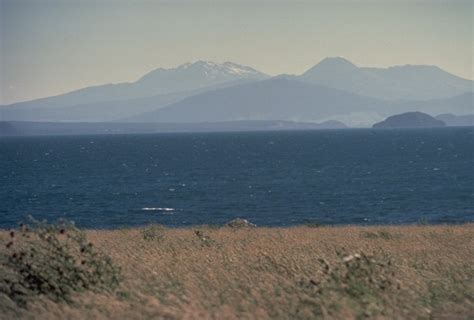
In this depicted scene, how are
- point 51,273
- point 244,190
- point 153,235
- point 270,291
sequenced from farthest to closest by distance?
1. point 244,190
2. point 153,235
3. point 270,291
4. point 51,273

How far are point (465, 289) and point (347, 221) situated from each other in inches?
1730

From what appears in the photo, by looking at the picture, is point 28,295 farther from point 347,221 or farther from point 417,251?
point 347,221

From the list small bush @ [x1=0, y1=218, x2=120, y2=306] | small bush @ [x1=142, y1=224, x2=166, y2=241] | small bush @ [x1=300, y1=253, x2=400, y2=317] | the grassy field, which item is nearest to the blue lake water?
small bush @ [x1=142, y1=224, x2=166, y2=241]

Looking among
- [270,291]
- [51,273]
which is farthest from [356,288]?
[51,273]

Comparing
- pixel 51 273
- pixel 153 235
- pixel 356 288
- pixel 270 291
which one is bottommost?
pixel 153 235

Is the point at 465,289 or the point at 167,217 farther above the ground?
the point at 465,289

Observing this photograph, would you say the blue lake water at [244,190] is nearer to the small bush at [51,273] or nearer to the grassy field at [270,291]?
the grassy field at [270,291]

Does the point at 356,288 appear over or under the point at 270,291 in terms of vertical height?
over

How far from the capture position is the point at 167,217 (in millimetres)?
61219

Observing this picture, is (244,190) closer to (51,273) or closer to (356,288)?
(51,273)

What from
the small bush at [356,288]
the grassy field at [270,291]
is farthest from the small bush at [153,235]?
the small bush at [356,288]

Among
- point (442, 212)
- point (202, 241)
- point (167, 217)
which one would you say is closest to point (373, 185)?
point (442, 212)

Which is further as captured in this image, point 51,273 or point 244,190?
point 244,190

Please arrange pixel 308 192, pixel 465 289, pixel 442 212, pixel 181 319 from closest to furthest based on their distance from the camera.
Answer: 1. pixel 181 319
2. pixel 465 289
3. pixel 442 212
4. pixel 308 192
